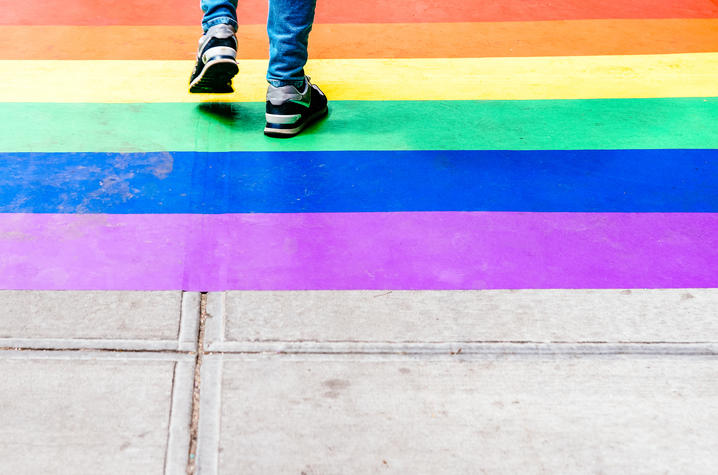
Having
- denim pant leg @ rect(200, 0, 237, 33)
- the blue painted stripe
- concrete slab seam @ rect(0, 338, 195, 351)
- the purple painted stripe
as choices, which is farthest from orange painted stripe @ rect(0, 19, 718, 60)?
concrete slab seam @ rect(0, 338, 195, 351)

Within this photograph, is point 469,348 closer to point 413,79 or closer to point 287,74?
point 287,74

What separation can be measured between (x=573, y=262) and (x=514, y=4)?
2.44 m

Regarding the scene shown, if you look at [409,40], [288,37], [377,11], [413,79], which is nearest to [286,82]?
[288,37]

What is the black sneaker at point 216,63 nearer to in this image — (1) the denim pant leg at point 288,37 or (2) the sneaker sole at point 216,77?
(2) the sneaker sole at point 216,77

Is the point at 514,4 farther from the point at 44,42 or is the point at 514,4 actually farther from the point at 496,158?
the point at 44,42

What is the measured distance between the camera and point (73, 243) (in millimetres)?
2170

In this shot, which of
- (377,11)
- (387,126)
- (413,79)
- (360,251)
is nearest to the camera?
(360,251)

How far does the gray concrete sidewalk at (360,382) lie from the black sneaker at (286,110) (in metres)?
0.98

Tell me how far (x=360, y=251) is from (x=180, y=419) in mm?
775

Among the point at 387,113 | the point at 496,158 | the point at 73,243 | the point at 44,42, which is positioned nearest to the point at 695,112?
the point at 496,158

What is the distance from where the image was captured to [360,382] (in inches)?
67.8

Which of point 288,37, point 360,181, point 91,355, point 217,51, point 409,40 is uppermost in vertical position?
point 288,37

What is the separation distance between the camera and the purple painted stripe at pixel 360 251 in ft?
6.73

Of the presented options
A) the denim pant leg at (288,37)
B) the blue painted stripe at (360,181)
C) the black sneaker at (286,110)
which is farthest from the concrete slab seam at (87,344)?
the denim pant leg at (288,37)
